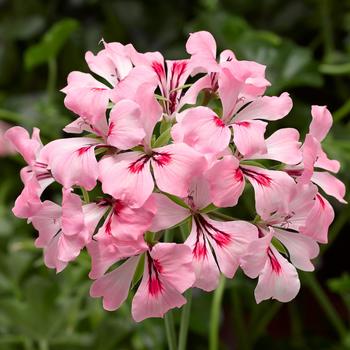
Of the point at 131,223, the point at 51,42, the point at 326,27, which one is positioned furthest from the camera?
the point at 326,27

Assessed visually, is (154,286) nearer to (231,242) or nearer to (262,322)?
(231,242)

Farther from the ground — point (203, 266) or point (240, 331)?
point (203, 266)

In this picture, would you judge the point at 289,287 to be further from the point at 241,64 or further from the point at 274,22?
the point at 274,22

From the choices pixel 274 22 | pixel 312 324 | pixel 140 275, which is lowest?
pixel 312 324

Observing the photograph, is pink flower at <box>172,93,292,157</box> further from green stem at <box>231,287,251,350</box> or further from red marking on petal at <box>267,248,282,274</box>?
green stem at <box>231,287,251,350</box>

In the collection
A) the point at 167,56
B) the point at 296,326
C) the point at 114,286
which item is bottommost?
the point at 296,326

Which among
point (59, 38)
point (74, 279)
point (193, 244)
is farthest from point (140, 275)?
point (59, 38)

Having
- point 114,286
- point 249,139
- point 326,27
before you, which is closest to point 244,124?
point 249,139
